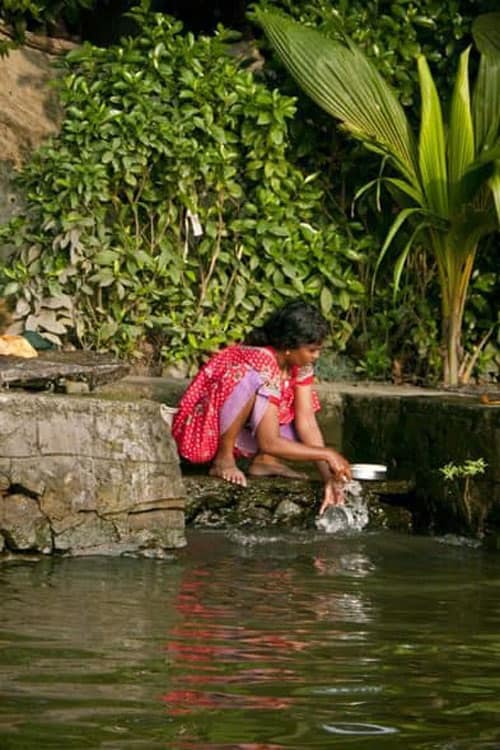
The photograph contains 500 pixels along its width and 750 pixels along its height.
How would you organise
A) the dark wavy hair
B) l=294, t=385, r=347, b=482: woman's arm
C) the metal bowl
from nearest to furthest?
the dark wavy hair, the metal bowl, l=294, t=385, r=347, b=482: woman's arm

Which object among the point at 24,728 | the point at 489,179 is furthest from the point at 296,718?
the point at 489,179

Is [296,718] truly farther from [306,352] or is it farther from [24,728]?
[306,352]

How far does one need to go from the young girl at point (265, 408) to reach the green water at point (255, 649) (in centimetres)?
45

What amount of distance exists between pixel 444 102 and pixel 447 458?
240 cm

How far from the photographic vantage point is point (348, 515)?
830 centimetres

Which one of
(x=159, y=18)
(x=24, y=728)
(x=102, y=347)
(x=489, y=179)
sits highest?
(x=159, y=18)

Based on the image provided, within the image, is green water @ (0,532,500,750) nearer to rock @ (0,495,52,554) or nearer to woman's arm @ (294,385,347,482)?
rock @ (0,495,52,554)

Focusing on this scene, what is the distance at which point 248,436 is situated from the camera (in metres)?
8.52

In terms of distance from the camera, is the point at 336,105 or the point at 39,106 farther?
the point at 39,106

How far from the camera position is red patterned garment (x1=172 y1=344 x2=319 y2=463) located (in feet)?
27.1

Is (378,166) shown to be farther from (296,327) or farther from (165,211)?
(296,327)

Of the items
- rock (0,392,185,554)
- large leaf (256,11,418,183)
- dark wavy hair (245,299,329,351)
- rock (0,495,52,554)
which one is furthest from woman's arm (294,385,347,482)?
rock (0,495,52,554)

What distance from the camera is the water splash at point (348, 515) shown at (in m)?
8.24

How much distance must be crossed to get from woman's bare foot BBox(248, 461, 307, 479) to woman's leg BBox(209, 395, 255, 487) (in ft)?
0.60
